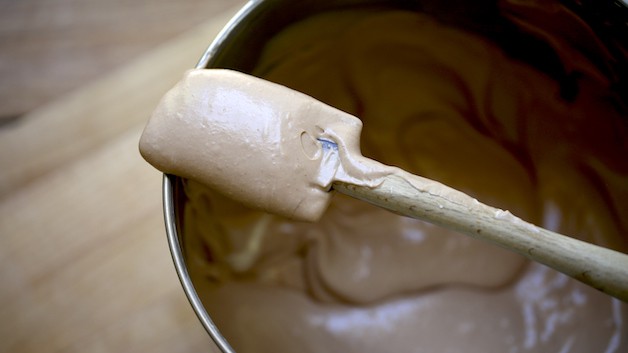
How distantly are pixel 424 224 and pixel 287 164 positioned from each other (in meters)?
0.28

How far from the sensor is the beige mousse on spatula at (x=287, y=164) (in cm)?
49

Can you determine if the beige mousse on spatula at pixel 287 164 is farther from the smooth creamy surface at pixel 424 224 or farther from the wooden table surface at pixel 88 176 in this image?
the wooden table surface at pixel 88 176

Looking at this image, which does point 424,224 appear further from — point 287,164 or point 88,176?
point 88,176

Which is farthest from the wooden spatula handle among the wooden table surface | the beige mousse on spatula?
the wooden table surface

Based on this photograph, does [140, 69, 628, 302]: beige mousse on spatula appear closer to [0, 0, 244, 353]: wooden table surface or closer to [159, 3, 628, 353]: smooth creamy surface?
[159, 3, 628, 353]: smooth creamy surface

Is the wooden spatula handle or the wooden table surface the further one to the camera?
the wooden table surface

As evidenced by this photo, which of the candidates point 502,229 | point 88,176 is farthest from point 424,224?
point 88,176

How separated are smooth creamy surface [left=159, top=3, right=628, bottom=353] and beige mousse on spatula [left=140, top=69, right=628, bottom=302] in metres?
0.08

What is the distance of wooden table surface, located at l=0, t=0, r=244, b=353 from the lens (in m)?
0.67

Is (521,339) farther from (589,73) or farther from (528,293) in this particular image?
(589,73)

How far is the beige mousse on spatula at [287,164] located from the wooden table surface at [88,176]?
0.22 m

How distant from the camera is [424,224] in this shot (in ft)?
2.35

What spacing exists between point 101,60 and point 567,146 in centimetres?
57

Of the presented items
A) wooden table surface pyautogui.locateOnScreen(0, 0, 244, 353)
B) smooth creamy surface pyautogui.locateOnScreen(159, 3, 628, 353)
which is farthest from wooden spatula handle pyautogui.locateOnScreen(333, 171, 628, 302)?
wooden table surface pyautogui.locateOnScreen(0, 0, 244, 353)
